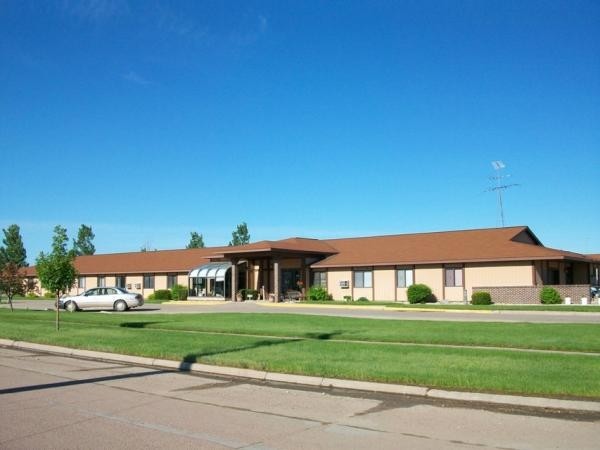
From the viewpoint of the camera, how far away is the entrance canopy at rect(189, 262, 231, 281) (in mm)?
47469

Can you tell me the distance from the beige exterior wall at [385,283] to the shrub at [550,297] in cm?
1012

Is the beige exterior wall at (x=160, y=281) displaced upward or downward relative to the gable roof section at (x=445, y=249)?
downward

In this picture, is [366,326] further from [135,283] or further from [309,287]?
[135,283]

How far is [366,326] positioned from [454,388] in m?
10.7

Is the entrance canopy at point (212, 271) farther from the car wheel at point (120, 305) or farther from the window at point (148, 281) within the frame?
the car wheel at point (120, 305)

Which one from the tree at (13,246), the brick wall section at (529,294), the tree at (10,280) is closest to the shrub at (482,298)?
the brick wall section at (529,294)

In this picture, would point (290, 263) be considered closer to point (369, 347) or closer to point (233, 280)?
point (233, 280)

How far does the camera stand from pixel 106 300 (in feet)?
119

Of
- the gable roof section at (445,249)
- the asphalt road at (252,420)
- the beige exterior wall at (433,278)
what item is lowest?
the asphalt road at (252,420)

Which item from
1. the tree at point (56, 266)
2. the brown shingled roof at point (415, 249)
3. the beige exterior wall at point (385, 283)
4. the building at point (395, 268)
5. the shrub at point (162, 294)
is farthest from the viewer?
the shrub at point (162, 294)

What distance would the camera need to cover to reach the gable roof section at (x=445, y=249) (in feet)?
123

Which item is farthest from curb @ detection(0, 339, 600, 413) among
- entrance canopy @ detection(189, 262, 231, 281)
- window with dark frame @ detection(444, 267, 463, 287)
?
entrance canopy @ detection(189, 262, 231, 281)

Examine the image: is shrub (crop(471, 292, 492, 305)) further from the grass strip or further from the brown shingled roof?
the grass strip

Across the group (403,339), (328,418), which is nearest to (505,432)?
(328,418)
